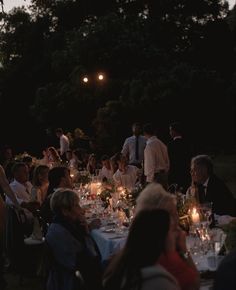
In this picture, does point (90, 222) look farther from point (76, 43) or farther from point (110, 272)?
point (76, 43)

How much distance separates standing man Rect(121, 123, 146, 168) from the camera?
11.1 metres

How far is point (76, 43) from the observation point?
19.4m

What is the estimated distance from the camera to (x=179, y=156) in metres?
9.38

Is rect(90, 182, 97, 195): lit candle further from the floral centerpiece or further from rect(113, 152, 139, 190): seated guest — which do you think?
the floral centerpiece

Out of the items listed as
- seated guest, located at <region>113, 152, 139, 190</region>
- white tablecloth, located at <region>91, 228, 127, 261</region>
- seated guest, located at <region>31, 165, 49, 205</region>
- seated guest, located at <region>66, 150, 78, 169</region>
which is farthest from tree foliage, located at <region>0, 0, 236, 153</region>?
white tablecloth, located at <region>91, 228, 127, 261</region>

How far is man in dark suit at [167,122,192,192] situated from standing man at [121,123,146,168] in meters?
1.54

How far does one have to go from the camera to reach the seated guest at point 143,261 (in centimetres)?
245

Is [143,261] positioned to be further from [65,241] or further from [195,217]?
[195,217]

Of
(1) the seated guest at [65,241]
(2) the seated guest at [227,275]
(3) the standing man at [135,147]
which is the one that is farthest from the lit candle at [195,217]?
(3) the standing man at [135,147]

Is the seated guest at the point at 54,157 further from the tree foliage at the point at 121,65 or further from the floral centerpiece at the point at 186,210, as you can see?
the floral centerpiece at the point at 186,210

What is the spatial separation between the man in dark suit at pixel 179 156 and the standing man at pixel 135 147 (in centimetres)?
154

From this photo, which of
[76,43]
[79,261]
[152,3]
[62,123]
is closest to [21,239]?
[79,261]

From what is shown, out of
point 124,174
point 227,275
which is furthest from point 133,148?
point 227,275

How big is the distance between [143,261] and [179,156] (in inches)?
274
